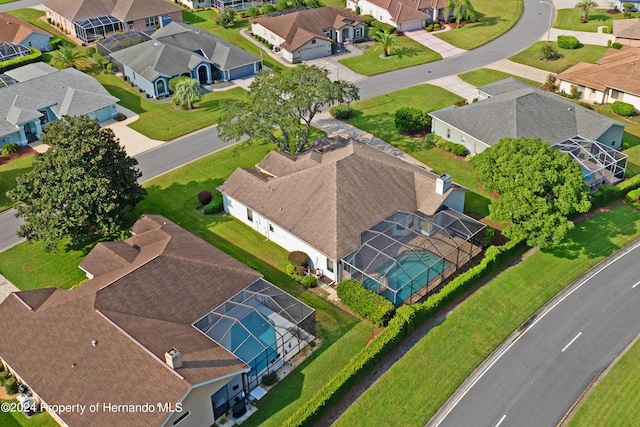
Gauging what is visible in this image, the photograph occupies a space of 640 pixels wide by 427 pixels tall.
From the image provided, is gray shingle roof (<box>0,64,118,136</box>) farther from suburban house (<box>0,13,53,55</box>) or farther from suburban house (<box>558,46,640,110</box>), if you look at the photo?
suburban house (<box>558,46,640,110</box>)

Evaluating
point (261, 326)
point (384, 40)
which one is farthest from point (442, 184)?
point (384, 40)

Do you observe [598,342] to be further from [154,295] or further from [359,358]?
[154,295]

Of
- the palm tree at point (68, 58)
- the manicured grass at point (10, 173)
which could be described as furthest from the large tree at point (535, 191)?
the palm tree at point (68, 58)

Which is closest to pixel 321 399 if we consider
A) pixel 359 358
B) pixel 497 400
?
pixel 359 358

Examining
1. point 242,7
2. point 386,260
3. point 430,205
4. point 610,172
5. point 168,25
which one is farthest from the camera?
point 242,7

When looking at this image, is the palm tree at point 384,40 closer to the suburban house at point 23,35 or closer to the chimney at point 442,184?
the chimney at point 442,184

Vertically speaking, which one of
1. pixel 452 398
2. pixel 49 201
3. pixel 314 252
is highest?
pixel 49 201
